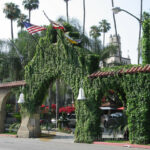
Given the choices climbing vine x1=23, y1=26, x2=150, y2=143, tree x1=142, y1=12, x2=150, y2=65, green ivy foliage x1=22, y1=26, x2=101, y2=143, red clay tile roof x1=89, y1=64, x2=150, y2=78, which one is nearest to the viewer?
red clay tile roof x1=89, y1=64, x2=150, y2=78

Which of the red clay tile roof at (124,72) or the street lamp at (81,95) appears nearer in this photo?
the red clay tile roof at (124,72)

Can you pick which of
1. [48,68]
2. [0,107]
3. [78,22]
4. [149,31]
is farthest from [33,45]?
[149,31]

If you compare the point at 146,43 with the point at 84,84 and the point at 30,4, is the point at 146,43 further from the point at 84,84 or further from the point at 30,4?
the point at 30,4

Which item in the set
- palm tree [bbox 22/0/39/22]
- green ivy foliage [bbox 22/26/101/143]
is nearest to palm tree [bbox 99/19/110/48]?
palm tree [bbox 22/0/39/22]

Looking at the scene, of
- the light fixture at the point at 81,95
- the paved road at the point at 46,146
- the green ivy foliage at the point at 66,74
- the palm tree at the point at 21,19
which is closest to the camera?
the paved road at the point at 46,146

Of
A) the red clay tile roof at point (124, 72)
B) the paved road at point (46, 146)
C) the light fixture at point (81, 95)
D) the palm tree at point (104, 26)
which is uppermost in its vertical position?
the palm tree at point (104, 26)

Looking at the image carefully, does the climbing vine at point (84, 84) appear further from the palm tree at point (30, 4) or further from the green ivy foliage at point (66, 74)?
the palm tree at point (30, 4)

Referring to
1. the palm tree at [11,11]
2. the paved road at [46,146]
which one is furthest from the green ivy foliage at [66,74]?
the palm tree at [11,11]

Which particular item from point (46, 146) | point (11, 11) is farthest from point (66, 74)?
point (11, 11)

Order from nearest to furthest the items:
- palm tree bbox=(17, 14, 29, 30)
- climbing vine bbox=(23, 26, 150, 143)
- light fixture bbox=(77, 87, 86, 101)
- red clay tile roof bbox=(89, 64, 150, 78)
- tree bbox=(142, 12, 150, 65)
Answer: red clay tile roof bbox=(89, 64, 150, 78), climbing vine bbox=(23, 26, 150, 143), light fixture bbox=(77, 87, 86, 101), tree bbox=(142, 12, 150, 65), palm tree bbox=(17, 14, 29, 30)

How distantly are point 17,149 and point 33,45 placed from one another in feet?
62.6

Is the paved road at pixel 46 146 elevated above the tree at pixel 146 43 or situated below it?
below

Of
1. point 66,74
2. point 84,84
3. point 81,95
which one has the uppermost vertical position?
point 66,74

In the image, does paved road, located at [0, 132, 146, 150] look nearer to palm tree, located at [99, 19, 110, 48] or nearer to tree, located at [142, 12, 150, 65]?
tree, located at [142, 12, 150, 65]
